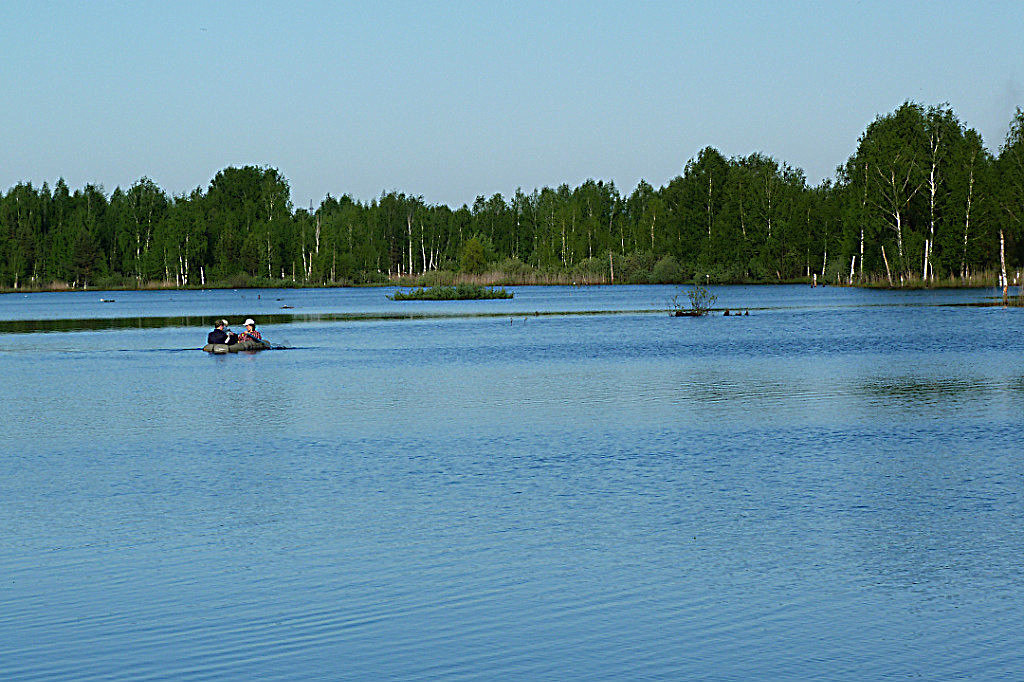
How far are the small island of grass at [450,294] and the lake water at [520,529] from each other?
88.2 m

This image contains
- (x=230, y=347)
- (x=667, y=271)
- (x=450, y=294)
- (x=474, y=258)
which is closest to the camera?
(x=230, y=347)

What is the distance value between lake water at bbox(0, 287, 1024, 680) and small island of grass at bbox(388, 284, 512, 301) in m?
88.2

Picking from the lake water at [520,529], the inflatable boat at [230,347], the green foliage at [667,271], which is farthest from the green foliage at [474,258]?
the lake water at [520,529]

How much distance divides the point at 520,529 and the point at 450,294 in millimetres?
113912

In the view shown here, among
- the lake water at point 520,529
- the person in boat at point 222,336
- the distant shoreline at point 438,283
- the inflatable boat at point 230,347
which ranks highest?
the distant shoreline at point 438,283

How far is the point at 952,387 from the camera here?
34.0 m

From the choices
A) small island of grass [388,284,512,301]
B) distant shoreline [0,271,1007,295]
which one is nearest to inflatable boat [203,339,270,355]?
small island of grass [388,284,512,301]

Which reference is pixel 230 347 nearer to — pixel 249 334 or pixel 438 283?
pixel 249 334

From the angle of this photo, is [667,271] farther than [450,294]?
Yes

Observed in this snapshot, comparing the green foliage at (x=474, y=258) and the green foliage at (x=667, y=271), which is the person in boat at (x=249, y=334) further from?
the green foliage at (x=474, y=258)

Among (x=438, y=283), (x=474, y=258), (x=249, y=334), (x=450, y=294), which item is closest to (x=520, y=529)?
(x=249, y=334)

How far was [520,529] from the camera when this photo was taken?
15.7 metres

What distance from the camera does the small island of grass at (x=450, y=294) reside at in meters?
127

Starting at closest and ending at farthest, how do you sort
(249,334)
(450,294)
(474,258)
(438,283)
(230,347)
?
1. (230,347)
2. (249,334)
3. (450,294)
4. (438,283)
5. (474,258)
